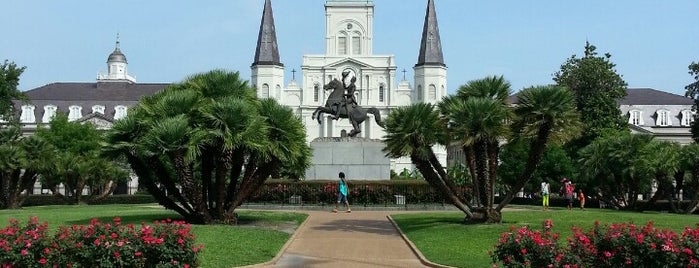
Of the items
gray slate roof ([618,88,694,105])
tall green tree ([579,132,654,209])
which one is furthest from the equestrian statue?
gray slate roof ([618,88,694,105])

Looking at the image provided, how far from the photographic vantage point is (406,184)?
37594 millimetres

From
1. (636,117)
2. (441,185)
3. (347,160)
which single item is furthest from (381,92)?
(441,185)

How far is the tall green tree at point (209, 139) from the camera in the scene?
2320 cm

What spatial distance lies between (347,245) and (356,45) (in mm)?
101615

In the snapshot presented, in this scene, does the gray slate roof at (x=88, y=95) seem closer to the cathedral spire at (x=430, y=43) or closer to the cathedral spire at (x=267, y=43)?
the cathedral spire at (x=267, y=43)

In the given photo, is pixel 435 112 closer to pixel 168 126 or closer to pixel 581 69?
pixel 168 126

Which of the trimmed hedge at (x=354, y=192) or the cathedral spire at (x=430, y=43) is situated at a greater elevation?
the cathedral spire at (x=430, y=43)

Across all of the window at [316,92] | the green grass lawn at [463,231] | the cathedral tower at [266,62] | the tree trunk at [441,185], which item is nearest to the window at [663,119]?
the window at [316,92]

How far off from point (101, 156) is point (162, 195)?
2.18m

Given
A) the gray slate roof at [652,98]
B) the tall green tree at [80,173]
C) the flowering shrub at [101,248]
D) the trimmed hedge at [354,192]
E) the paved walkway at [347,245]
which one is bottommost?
the paved walkway at [347,245]

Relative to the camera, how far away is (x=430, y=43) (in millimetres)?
114500

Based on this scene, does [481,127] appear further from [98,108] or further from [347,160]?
[98,108]

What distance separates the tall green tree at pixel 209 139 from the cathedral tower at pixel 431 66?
89144mm

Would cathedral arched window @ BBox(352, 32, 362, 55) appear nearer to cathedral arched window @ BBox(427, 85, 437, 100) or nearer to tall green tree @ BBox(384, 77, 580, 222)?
cathedral arched window @ BBox(427, 85, 437, 100)
